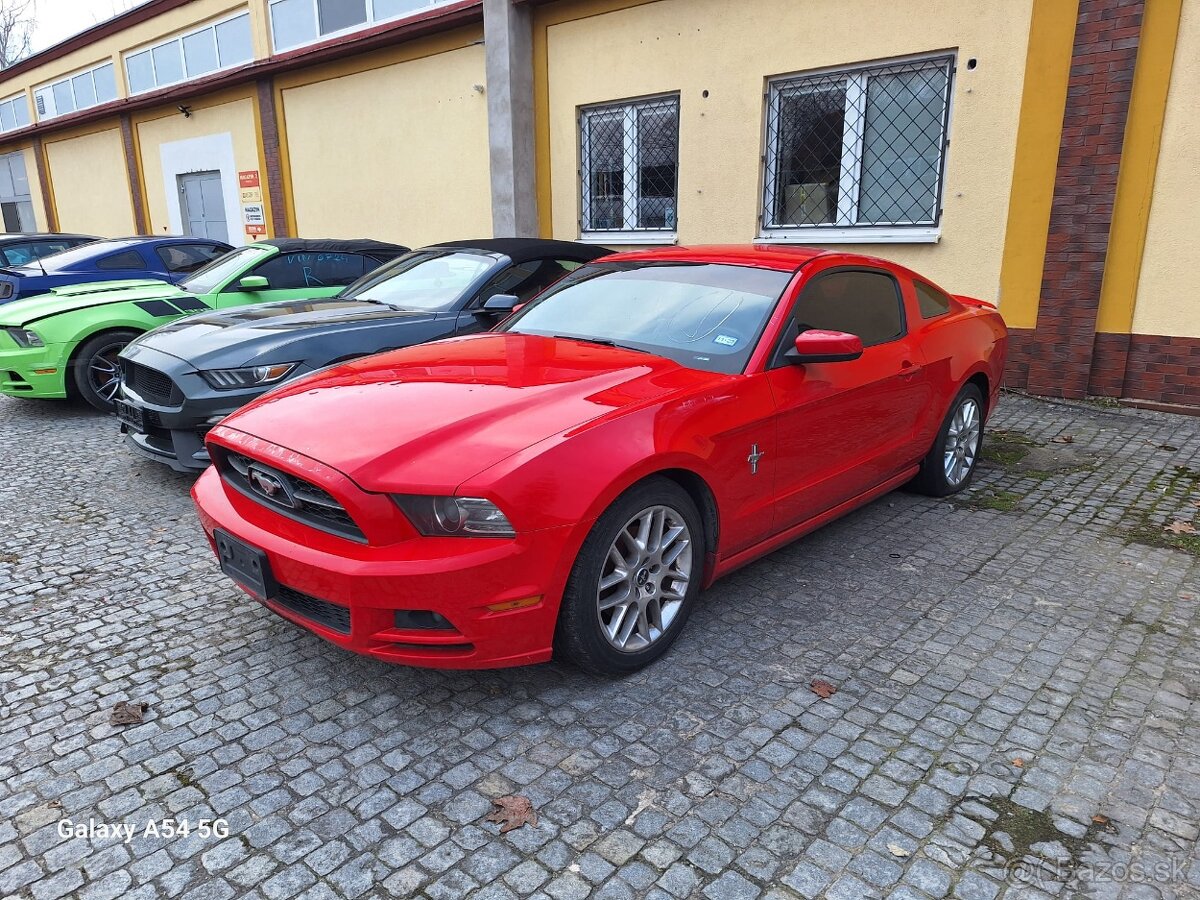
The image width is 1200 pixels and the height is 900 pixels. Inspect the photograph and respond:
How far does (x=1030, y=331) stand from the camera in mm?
7457

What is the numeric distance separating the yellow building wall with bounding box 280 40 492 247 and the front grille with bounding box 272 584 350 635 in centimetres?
976

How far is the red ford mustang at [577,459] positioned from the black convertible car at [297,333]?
4.56ft

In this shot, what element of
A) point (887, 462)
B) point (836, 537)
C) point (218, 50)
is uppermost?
point (218, 50)

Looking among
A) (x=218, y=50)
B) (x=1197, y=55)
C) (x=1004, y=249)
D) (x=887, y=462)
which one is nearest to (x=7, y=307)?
(x=887, y=462)

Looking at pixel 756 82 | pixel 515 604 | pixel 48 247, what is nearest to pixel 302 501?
pixel 515 604

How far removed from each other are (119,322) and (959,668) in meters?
7.03

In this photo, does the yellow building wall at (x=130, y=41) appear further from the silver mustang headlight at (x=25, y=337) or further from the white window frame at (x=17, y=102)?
the silver mustang headlight at (x=25, y=337)

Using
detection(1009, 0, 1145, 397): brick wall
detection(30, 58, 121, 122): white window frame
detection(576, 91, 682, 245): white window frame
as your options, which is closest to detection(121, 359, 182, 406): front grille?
detection(576, 91, 682, 245): white window frame

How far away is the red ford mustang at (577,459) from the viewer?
8.57 feet

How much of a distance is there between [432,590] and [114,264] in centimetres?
863

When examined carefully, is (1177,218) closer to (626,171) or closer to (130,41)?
(626,171)

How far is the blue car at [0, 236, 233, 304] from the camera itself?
8875 millimetres

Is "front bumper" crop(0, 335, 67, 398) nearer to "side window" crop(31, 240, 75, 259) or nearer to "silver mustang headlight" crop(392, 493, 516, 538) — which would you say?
"silver mustang headlight" crop(392, 493, 516, 538)

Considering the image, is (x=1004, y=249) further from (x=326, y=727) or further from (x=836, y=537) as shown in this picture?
(x=326, y=727)
